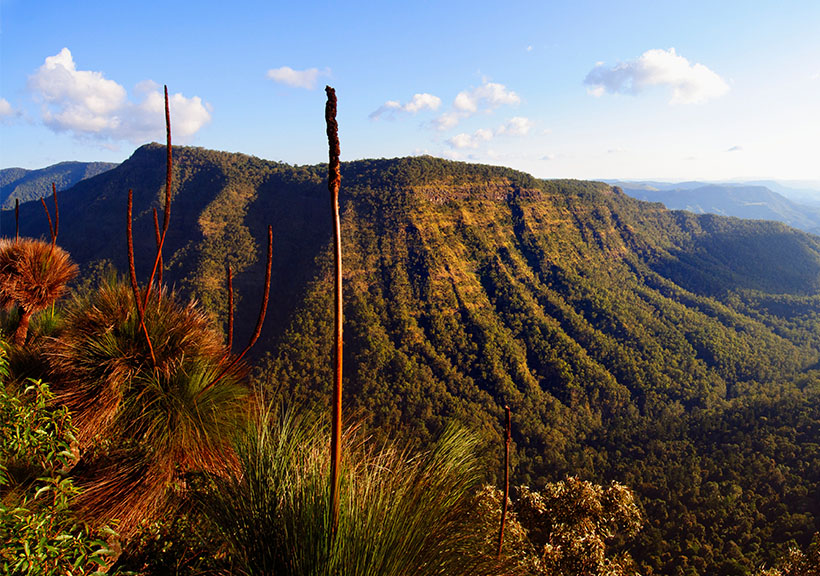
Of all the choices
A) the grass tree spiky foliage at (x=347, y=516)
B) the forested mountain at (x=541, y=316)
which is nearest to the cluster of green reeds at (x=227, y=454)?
the grass tree spiky foliage at (x=347, y=516)

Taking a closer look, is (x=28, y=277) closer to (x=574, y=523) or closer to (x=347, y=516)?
(x=347, y=516)

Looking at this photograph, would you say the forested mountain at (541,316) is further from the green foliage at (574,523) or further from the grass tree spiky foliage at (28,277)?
the grass tree spiky foliage at (28,277)

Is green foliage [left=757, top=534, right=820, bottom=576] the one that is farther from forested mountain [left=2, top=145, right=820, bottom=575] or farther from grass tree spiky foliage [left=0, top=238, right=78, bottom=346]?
forested mountain [left=2, top=145, right=820, bottom=575]

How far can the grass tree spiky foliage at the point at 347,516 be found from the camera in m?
1.68

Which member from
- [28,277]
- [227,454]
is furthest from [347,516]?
[28,277]

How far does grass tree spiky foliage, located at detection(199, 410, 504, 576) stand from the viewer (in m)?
1.68

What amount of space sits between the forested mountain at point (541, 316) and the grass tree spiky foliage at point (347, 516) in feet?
100

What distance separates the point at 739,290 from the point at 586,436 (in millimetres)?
80208

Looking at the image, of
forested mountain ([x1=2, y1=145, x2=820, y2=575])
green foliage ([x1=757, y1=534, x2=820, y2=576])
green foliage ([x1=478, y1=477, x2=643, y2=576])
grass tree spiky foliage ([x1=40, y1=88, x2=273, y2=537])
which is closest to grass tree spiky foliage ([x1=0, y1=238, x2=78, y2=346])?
grass tree spiky foliage ([x1=40, y1=88, x2=273, y2=537])

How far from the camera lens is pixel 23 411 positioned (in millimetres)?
2342

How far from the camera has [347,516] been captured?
171 cm

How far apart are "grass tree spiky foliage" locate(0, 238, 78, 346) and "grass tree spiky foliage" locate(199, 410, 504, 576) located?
4689 mm

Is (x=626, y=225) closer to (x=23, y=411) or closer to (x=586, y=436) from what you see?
(x=586, y=436)

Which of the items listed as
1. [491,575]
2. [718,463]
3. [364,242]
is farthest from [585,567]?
[364,242]
